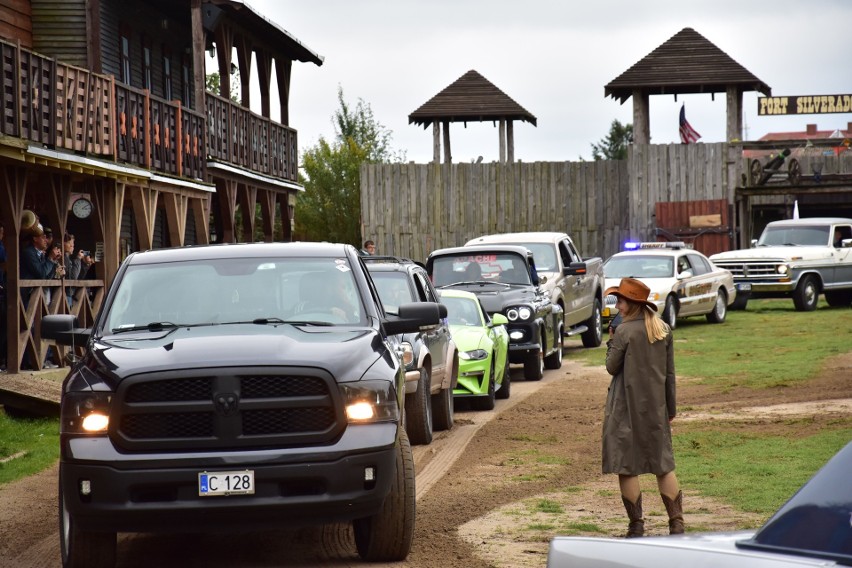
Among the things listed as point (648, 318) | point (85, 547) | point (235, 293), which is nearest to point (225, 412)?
point (85, 547)

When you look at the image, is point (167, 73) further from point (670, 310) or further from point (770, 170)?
point (770, 170)

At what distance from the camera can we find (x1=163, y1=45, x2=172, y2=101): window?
105 feet

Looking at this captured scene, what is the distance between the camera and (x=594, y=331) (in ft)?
88.6

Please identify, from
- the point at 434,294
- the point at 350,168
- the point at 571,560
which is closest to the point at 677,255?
the point at 434,294

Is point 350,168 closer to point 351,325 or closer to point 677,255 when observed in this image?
point 677,255

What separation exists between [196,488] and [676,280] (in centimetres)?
2224

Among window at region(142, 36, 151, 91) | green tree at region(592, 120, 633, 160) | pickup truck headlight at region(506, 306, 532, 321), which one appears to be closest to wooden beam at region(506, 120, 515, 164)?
window at region(142, 36, 151, 91)

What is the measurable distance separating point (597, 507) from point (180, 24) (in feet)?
79.0

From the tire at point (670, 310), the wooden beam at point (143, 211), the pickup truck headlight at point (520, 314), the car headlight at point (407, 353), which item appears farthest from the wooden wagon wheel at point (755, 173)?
the car headlight at point (407, 353)

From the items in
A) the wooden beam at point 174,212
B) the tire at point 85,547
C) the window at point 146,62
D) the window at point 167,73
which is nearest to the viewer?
the tire at point 85,547

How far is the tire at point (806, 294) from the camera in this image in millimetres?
33062

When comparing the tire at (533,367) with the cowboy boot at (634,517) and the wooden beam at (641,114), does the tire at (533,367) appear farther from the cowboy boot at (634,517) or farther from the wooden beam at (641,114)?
the wooden beam at (641,114)

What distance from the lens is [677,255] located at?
2958 centimetres

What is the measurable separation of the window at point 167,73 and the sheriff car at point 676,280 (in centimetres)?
1044
